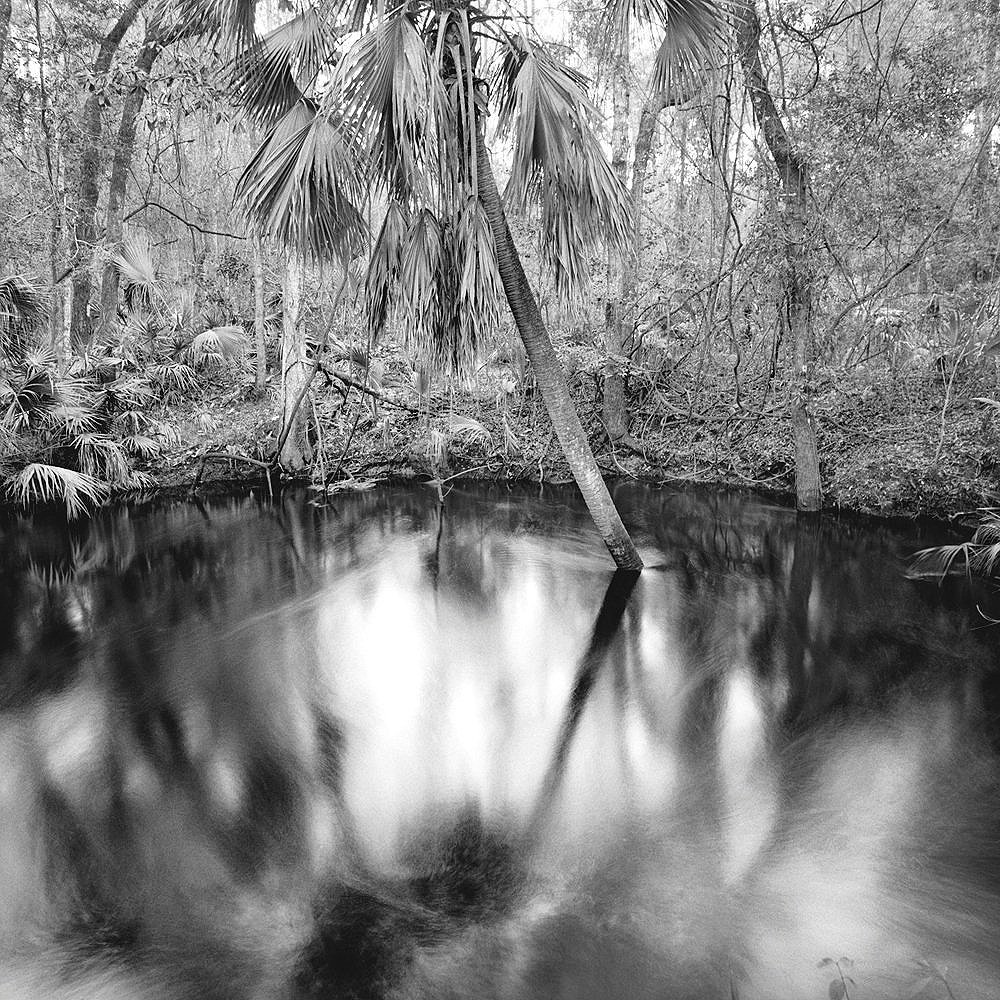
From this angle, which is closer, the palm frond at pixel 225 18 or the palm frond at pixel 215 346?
the palm frond at pixel 225 18

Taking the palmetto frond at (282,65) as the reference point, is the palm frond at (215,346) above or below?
below

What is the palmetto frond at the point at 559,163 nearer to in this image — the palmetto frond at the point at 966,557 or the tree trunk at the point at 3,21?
the palmetto frond at the point at 966,557

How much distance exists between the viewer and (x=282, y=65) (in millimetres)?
6680

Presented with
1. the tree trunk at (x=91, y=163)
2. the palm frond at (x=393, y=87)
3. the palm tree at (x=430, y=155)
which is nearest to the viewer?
the palm frond at (x=393, y=87)

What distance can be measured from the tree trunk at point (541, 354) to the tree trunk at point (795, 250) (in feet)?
11.9

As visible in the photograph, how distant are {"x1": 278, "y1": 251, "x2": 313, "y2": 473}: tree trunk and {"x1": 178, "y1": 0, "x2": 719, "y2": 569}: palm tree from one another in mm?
4497

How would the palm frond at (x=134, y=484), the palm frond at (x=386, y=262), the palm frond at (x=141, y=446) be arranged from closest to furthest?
the palm frond at (x=386, y=262)
the palm frond at (x=134, y=484)
the palm frond at (x=141, y=446)

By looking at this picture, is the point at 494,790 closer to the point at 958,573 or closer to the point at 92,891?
the point at 92,891

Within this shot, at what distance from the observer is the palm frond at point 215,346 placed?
14.6m

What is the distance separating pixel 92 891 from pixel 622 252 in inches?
260

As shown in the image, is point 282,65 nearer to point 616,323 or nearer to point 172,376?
point 616,323

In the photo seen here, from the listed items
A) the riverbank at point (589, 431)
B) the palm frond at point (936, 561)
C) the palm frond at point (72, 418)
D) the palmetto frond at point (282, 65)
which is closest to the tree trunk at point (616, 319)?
the riverbank at point (589, 431)

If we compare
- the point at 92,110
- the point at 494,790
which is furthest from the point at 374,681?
the point at 92,110

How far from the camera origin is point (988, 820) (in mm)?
4191
